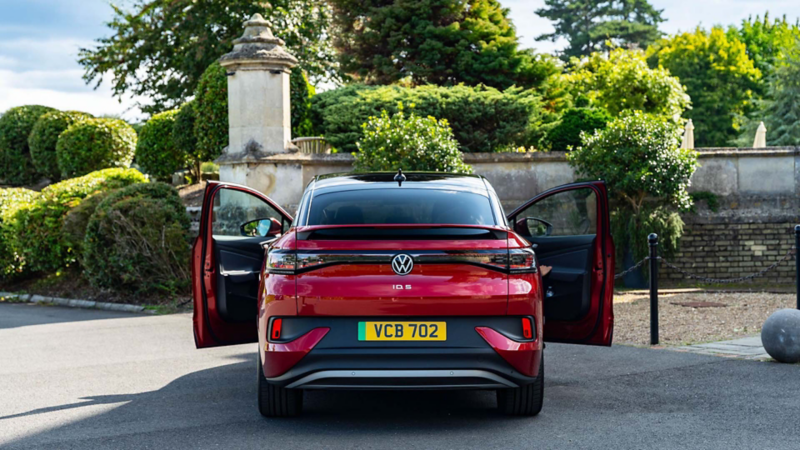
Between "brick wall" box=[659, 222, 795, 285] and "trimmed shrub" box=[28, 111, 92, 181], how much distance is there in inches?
730

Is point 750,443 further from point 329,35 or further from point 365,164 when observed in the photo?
point 329,35

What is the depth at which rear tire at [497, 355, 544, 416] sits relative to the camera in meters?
5.57

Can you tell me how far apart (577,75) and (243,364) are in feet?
108

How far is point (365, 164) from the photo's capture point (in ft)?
46.5

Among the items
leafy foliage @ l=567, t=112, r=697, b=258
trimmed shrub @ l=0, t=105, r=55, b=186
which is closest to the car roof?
leafy foliage @ l=567, t=112, r=697, b=258

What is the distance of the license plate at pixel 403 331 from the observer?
5.04 metres

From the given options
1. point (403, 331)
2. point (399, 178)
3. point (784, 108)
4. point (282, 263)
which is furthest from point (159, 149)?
point (784, 108)

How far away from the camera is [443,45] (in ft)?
81.5

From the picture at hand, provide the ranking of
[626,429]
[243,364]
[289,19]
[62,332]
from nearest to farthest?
[626,429] < [243,364] < [62,332] < [289,19]

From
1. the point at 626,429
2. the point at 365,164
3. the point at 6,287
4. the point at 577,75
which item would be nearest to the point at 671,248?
the point at 365,164

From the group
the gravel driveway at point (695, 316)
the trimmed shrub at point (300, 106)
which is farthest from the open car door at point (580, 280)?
the trimmed shrub at point (300, 106)

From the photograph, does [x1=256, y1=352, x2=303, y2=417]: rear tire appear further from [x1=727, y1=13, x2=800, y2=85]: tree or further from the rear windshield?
[x1=727, y1=13, x2=800, y2=85]: tree

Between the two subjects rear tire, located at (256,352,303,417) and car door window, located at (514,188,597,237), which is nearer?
rear tire, located at (256,352,303,417)

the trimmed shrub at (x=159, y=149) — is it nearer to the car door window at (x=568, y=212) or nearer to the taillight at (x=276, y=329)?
the car door window at (x=568, y=212)
